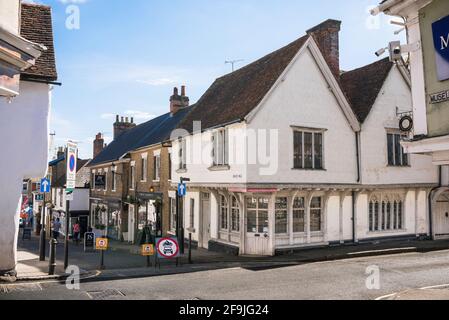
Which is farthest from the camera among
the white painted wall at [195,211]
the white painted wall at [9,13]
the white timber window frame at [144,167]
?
the white timber window frame at [144,167]

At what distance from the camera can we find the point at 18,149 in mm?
12359

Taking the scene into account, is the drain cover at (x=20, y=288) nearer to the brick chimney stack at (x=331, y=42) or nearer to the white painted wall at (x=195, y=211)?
the white painted wall at (x=195, y=211)

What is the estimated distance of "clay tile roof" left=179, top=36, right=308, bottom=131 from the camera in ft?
57.0

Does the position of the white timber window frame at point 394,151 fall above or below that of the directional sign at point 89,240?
above

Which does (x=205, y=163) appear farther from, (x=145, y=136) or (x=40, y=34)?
(x=145, y=136)

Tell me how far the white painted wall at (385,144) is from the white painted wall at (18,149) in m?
14.1

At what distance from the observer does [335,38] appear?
20.5m

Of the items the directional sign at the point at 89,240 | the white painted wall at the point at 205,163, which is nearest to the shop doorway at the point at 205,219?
the white painted wall at the point at 205,163

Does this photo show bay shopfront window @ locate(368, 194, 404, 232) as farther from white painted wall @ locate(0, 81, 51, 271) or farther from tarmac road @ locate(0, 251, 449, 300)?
white painted wall @ locate(0, 81, 51, 271)

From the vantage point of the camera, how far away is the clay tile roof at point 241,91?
17359 millimetres

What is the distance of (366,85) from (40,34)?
15.8m

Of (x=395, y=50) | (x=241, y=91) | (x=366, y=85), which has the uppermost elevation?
(x=366, y=85)

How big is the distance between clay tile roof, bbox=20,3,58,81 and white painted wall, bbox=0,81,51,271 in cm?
38

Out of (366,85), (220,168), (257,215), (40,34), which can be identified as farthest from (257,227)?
(40,34)
